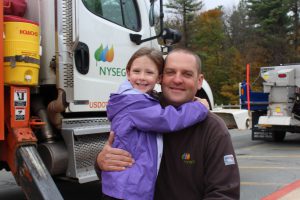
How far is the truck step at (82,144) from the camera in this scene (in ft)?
15.5

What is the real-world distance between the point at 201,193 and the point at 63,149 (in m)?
2.96

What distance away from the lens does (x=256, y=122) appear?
13.3 m

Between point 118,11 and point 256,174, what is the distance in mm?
4302

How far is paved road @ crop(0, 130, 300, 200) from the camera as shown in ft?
22.1

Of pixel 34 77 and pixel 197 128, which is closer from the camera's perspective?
pixel 197 128

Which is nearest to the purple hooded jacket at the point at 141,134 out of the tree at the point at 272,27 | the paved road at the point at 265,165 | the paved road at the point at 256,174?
the paved road at the point at 256,174

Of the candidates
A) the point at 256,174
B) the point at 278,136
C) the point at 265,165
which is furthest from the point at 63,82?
the point at 278,136

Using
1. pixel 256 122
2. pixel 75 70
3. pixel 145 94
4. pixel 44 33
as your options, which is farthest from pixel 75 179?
pixel 256 122

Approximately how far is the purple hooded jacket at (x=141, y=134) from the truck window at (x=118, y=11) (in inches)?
129

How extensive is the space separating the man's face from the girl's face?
75mm

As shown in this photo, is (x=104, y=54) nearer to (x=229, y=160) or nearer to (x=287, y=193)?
(x=287, y=193)

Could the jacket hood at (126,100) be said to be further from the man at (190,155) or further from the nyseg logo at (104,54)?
the nyseg logo at (104,54)

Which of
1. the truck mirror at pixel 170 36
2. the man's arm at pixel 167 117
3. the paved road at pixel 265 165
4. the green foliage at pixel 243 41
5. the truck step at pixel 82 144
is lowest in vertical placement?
the paved road at pixel 265 165

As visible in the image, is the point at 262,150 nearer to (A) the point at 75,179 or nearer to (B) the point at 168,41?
(B) the point at 168,41
